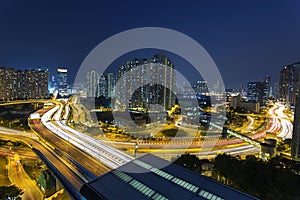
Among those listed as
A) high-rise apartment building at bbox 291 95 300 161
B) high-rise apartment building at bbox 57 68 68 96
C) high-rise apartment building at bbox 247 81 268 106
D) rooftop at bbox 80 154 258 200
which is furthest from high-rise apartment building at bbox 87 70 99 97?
high-rise apartment building at bbox 247 81 268 106

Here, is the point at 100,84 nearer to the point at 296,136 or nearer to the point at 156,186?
the point at 296,136

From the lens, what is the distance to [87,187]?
8.82 feet

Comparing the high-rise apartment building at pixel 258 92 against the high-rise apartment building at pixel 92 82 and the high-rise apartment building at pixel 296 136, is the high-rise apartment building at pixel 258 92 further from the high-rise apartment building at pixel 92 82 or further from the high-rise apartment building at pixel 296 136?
the high-rise apartment building at pixel 92 82

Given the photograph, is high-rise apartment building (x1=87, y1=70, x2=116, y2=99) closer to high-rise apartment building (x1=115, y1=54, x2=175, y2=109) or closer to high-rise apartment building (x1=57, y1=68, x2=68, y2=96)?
high-rise apartment building (x1=115, y1=54, x2=175, y2=109)

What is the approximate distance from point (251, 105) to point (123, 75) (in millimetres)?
14078

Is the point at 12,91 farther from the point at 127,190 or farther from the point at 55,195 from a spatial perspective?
the point at 127,190

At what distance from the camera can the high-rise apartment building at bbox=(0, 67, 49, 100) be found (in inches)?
632

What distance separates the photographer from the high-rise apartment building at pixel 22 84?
1605cm

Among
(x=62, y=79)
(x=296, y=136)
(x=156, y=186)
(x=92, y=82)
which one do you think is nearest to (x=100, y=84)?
(x=92, y=82)

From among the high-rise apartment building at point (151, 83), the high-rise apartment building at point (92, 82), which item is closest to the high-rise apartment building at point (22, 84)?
the high-rise apartment building at point (92, 82)

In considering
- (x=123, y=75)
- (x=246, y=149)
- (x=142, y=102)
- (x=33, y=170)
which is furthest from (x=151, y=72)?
(x=33, y=170)

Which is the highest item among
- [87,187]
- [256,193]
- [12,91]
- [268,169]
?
[12,91]

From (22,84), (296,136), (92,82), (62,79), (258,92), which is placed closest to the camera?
(296,136)

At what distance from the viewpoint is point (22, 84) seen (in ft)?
58.4
